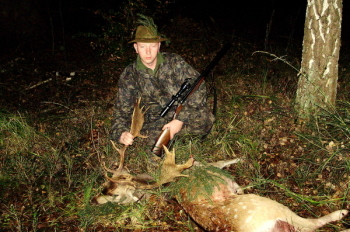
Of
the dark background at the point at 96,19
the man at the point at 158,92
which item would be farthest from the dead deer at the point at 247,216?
the dark background at the point at 96,19

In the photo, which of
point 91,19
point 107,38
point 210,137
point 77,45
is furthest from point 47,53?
point 210,137

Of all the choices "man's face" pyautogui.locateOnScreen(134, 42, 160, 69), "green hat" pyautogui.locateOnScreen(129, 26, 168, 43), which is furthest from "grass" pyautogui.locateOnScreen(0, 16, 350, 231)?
"green hat" pyautogui.locateOnScreen(129, 26, 168, 43)

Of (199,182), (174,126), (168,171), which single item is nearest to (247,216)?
(199,182)

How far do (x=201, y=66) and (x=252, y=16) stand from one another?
21.3ft

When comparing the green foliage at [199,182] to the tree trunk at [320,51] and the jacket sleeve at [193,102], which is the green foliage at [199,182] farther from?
the tree trunk at [320,51]

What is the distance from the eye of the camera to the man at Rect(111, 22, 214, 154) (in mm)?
3621

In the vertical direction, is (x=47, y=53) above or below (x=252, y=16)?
below

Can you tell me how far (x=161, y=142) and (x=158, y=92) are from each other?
34.7 inches

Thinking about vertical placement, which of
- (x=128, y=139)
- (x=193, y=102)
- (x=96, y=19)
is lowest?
(x=128, y=139)

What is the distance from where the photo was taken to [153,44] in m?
3.46

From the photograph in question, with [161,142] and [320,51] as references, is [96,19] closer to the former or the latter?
[161,142]

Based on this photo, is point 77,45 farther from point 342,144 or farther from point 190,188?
point 342,144

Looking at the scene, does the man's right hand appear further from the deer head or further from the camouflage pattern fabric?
the camouflage pattern fabric

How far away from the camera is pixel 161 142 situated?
340cm
